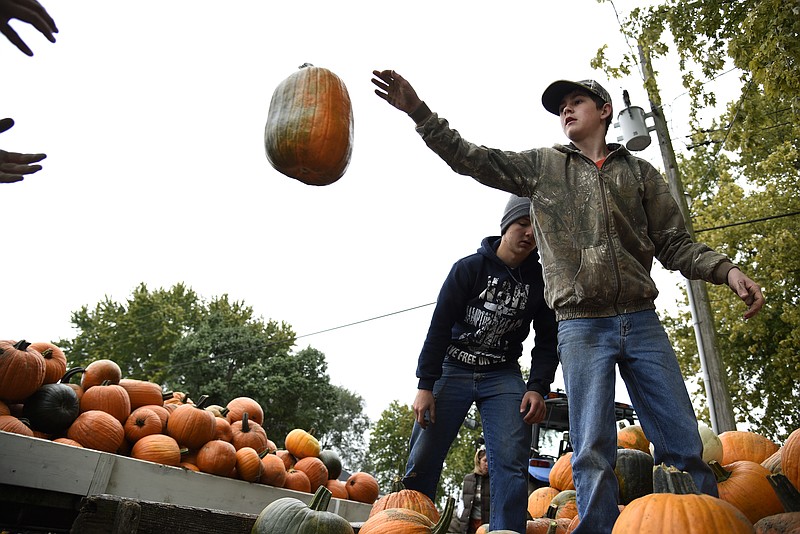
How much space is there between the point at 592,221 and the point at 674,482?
3.48ft

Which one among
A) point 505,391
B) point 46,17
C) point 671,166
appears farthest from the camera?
point 671,166

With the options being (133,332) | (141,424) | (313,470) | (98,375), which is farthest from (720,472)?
(133,332)

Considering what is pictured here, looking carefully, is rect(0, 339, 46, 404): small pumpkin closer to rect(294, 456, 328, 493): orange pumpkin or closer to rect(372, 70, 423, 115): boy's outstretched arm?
rect(294, 456, 328, 493): orange pumpkin

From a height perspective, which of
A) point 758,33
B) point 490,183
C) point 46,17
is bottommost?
point 46,17

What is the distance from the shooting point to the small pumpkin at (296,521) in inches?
75.8

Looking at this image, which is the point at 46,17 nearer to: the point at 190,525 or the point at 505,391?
the point at 190,525

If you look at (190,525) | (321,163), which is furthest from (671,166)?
(190,525)

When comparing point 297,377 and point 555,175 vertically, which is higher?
point 297,377

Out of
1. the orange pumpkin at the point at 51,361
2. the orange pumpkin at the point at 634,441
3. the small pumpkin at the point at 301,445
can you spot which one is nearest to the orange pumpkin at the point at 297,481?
the small pumpkin at the point at 301,445

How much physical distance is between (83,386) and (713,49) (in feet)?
24.9

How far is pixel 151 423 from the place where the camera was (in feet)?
15.9

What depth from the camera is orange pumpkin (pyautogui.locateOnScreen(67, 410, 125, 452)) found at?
435 cm

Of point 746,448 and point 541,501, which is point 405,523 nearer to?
point 541,501

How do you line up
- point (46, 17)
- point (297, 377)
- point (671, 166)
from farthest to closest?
point (297, 377) → point (671, 166) → point (46, 17)
